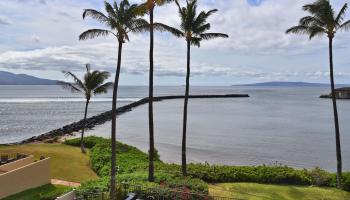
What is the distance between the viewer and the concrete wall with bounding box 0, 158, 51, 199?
20.4m

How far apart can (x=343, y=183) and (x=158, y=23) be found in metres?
15.9

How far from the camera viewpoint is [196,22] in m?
25.5

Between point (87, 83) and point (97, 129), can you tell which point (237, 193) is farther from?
point (97, 129)

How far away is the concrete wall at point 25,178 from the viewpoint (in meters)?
20.4

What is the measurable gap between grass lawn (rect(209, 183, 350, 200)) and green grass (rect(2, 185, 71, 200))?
28.5 ft

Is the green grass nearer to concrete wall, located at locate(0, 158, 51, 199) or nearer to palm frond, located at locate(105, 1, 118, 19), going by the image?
concrete wall, located at locate(0, 158, 51, 199)

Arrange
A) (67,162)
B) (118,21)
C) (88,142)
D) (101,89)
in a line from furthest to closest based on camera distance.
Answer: (88,142) < (101,89) < (67,162) < (118,21)

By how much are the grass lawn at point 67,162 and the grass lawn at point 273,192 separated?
9.44 metres

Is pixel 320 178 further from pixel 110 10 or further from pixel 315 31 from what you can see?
pixel 110 10

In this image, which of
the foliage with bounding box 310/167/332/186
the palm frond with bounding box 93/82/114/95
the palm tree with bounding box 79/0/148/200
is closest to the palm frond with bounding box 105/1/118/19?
the palm tree with bounding box 79/0/148/200

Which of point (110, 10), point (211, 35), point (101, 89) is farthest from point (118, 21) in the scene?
point (101, 89)

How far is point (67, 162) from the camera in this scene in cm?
3058

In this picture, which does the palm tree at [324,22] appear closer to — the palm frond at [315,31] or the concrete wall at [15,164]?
the palm frond at [315,31]

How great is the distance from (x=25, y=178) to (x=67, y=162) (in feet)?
28.3
